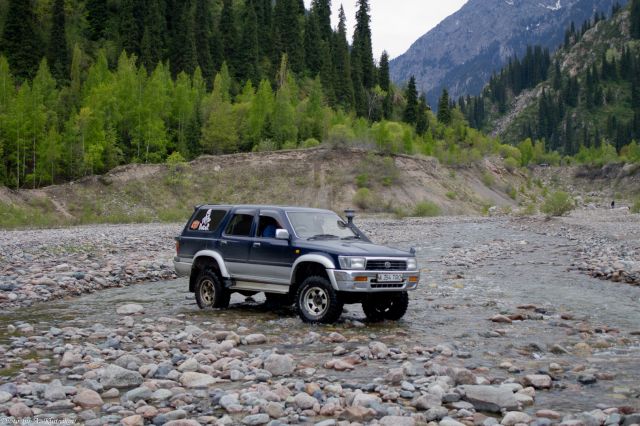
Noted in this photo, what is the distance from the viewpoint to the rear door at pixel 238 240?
12.8m

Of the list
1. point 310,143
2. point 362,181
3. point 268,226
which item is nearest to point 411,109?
point 310,143

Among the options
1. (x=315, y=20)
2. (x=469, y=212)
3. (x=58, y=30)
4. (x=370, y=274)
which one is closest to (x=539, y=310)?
(x=370, y=274)

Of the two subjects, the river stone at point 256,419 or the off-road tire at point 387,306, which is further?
the off-road tire at point 387,306

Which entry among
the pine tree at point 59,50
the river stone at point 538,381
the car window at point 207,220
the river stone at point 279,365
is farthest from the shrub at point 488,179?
the river stone at point 279,365

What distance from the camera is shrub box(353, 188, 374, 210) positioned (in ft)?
211

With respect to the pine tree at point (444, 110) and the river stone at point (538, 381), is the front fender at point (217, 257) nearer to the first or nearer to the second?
the river stone at point (538, 381)

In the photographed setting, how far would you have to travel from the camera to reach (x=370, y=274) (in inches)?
439

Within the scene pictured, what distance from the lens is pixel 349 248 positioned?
452 inches

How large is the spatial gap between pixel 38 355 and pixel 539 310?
32.6ft

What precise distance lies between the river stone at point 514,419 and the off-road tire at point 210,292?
811cm

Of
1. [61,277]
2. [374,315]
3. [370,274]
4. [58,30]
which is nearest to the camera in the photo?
[370,274]

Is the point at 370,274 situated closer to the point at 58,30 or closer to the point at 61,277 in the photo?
the point at 61,277

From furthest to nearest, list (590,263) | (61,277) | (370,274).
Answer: (590,263) → (61,277) → (370,274)

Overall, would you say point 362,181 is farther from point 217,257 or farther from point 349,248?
point 349,248
